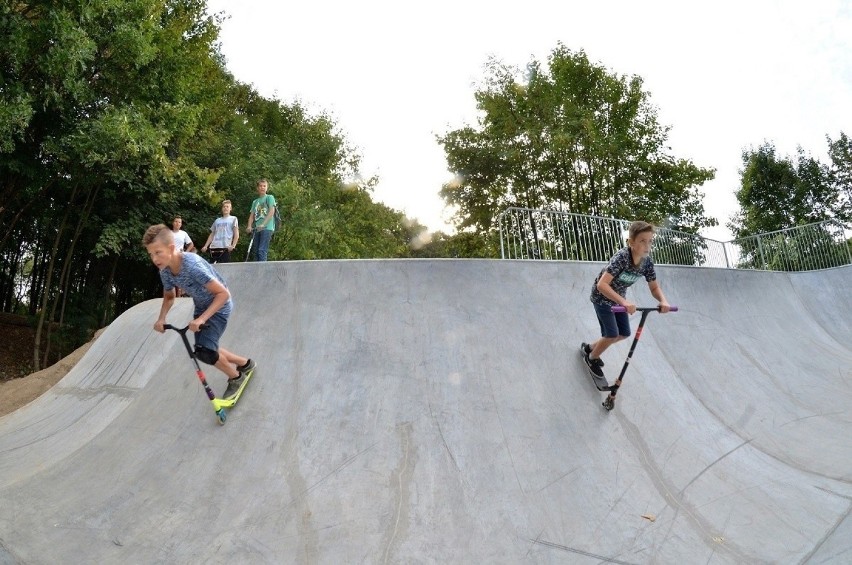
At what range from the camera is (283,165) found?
22938 mm

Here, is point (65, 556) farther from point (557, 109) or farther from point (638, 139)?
point (638, 139)

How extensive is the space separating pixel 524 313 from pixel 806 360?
239 inches

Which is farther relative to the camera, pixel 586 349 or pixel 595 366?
pixel 586 349

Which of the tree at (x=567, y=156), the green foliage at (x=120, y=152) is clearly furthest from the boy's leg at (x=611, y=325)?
the tree at (x=567, y=156)

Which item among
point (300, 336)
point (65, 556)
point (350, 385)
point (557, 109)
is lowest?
point (65, 556)

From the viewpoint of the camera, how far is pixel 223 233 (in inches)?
359

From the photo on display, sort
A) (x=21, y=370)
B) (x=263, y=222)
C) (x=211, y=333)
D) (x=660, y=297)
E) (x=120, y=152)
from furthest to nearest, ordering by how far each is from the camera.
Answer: (x=21, y=370)
(x=120, y=152)
(x=263, y=222)
(x=660, y=297)
(x=211, y=333)

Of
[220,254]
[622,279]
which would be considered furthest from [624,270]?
[220,254]

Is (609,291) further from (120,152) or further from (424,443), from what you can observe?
(120,152)

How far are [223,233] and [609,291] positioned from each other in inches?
283

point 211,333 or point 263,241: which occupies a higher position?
point 263,241

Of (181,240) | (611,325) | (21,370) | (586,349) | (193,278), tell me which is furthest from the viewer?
(21,370)

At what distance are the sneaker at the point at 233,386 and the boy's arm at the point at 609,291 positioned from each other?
3.45 meters

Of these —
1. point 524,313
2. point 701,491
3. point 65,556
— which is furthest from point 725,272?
point 65,556
